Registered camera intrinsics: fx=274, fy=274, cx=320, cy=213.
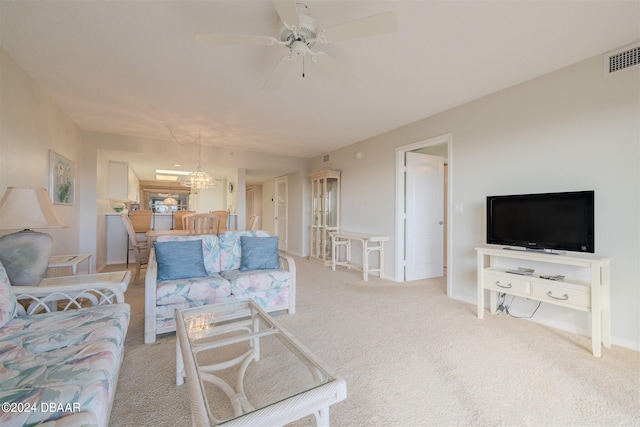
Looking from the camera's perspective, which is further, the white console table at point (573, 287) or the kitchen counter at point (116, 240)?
the kitchen counter at point (116, 240)

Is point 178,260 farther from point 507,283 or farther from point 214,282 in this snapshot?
point 507,283

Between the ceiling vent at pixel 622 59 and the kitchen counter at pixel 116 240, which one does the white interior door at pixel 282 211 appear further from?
the ceiling vent at pixel 622 59

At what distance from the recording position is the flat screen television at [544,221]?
2285 millimetres

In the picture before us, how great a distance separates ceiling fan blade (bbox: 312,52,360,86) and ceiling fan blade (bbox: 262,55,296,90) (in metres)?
0.18

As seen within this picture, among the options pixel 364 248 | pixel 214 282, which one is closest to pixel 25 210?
pixel 214 282

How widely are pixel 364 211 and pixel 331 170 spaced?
49.2 inches

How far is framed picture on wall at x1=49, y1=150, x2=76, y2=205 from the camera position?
3141mm

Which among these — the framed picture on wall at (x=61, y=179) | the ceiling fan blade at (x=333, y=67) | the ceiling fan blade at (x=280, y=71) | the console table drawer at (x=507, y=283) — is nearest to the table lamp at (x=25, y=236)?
the framed picture on wall at (x=61, y=179)

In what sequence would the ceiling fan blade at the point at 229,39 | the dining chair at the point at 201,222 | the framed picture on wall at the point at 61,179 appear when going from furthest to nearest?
the dining chair at the point at 201,222
the framed picture on wall at the point at 61,179
the ceiling fan blade at the point at 229,39

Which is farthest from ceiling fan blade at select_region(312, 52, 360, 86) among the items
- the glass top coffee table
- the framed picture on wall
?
the framed picture on wall

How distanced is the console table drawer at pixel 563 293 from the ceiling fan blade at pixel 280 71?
2.73 meters

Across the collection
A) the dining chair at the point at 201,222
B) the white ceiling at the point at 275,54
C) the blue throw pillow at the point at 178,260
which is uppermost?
the white ceiling at the point at 275,54

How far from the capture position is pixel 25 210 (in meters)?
1.95

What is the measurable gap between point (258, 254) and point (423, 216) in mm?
2777
